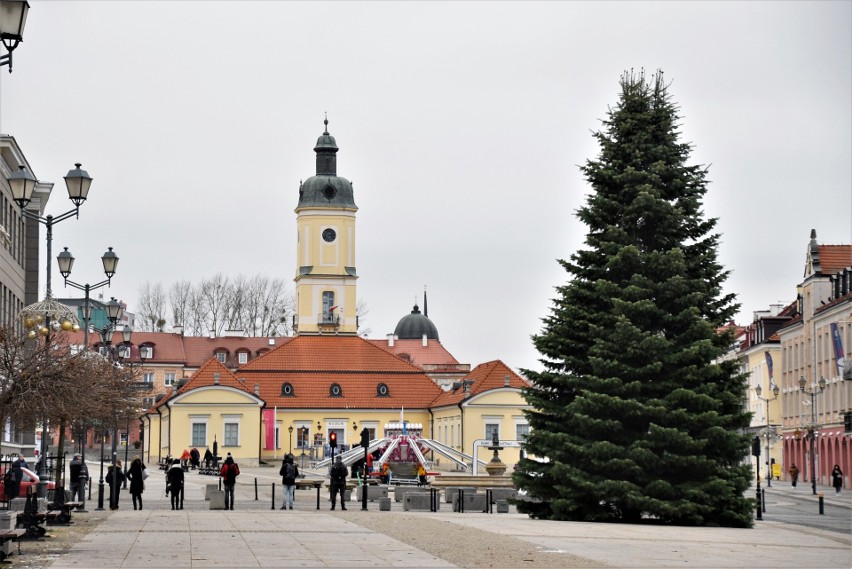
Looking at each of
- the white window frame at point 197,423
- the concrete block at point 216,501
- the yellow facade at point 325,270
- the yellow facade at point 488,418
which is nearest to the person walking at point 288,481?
the concrete block at point 216,501

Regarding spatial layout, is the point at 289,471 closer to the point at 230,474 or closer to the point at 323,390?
the point at 230,474

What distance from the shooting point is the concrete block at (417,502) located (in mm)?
41438

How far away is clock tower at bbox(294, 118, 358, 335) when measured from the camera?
132 meters

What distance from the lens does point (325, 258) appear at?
133 m

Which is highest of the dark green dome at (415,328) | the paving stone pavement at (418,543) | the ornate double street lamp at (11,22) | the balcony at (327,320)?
the dark green dome at (415,328)

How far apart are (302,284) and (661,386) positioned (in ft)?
325

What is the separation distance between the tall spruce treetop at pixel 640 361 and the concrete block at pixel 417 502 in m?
5.88

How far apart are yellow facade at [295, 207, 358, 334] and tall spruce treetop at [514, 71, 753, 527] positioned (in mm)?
95877

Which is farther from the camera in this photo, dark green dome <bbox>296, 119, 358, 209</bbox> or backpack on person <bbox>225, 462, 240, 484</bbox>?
dark green dome <bbox>296, 119, 358, 209</bbox>

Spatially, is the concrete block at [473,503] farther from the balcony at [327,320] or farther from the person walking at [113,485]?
the balcony at [327,320]

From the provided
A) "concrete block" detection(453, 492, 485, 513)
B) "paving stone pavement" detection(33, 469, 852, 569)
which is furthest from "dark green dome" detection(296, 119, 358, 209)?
"paving stone pavement" detection(33, 469, 852, 569)

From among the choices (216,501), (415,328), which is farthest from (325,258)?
(216,501)

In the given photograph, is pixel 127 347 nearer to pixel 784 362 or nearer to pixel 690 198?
pixel 690 198

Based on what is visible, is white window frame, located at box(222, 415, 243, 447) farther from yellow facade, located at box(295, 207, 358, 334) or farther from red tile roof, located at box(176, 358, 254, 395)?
yellow facade, located at box(295, 207, 358, 334)
